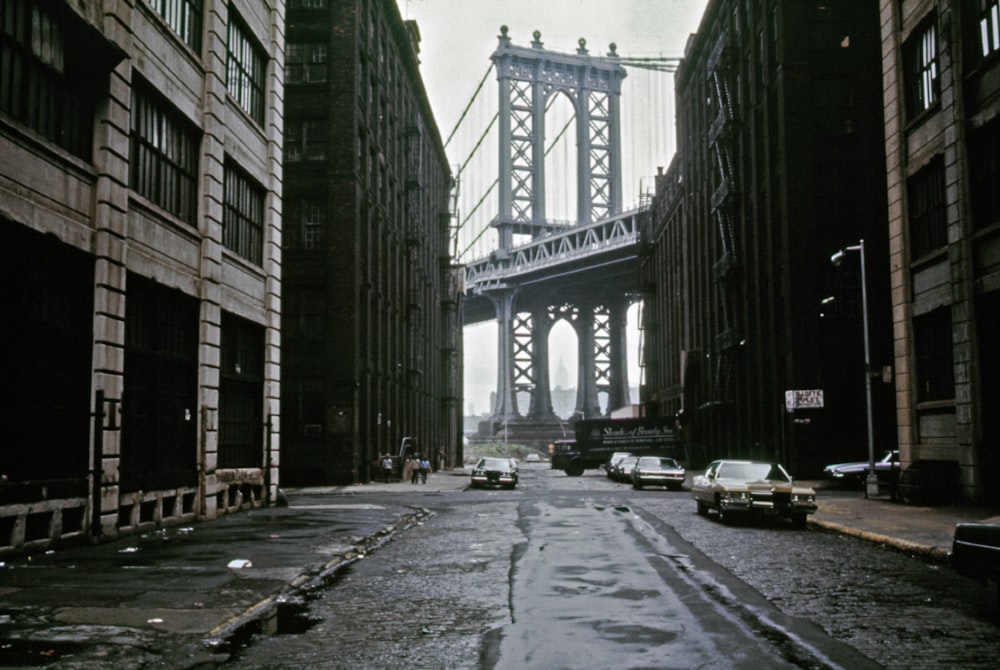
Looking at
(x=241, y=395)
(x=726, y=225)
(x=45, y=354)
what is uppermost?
(x=726, y=225)

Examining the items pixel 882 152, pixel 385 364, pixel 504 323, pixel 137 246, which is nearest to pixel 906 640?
pixel 137 246

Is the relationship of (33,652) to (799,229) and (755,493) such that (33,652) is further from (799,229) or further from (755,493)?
(799,229)

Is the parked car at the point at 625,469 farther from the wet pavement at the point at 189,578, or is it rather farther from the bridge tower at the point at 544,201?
the bridge tower at the point at 544,201

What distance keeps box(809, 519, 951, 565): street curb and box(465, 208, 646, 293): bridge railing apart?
8315 centimetres

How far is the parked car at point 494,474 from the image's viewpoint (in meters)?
41.8

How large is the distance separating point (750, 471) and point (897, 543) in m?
6.15

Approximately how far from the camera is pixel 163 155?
2058 cm

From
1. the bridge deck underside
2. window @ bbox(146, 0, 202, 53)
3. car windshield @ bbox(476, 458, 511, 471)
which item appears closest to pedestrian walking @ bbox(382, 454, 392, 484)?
car windshield @ bbox(476, 458, 511, 471)

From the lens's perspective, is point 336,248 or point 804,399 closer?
point 804,399

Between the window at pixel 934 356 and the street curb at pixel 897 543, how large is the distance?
795 centimetres

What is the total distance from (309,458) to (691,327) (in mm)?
38440

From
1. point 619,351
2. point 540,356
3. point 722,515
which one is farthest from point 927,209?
point 619,351

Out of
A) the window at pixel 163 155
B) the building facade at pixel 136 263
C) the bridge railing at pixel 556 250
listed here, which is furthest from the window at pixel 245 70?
the bridge railing at pixel 556 250

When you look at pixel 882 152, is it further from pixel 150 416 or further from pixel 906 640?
pixel 906 640
